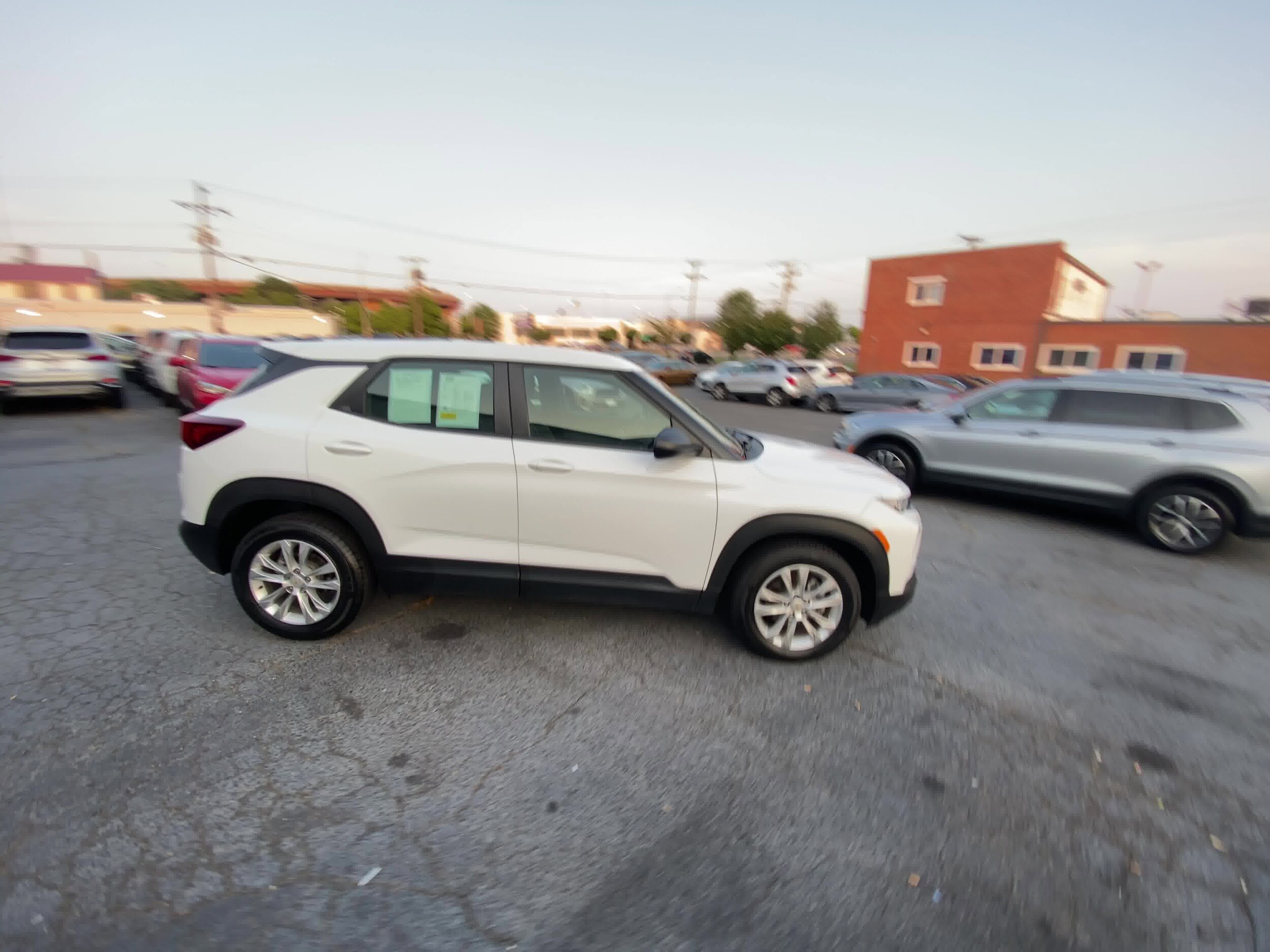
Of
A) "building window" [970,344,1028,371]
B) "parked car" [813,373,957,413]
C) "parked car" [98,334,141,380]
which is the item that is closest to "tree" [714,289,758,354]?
"building window" [970,344,1028,371]

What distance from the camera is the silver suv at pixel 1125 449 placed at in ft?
17.7

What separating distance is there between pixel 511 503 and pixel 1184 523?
20.8 feet

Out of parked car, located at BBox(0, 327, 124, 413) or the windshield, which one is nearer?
the windshield

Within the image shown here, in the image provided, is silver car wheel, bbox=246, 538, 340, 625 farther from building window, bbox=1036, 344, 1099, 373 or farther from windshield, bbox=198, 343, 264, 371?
building window, bbox=1036, 344, 1099, 373

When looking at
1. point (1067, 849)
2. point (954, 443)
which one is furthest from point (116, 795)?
point (954, 443)

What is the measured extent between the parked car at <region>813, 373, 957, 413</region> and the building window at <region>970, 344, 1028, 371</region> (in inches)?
544

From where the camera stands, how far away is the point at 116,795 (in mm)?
2219

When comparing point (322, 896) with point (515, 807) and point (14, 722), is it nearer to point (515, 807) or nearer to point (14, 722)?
point (515, 807)

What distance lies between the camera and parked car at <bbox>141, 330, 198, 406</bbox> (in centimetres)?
1066

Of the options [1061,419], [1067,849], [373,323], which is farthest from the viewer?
[373,323]

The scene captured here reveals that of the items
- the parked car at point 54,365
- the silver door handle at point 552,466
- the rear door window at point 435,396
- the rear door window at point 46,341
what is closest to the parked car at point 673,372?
the parked car at point 54,365

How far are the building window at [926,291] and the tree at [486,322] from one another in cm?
4939

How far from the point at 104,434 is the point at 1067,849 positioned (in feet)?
40.4

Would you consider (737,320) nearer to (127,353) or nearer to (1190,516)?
(127,353)
